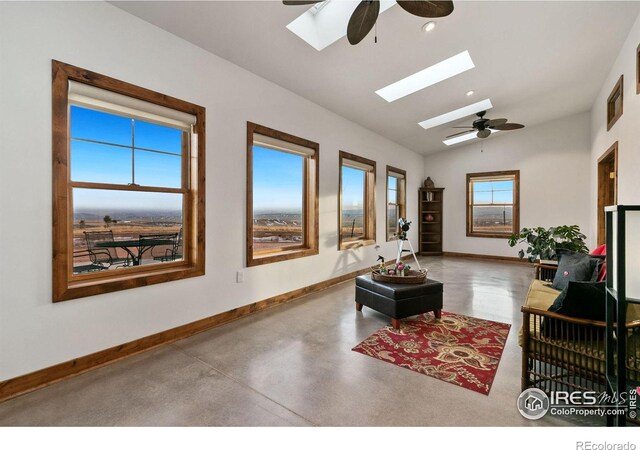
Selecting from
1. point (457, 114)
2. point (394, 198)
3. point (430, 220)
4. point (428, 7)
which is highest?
point (457, 114)

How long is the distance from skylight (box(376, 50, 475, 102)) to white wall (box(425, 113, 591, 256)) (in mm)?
4412

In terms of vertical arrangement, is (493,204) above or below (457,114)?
below

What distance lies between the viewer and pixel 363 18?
212 cm

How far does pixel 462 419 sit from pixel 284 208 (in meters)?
3.34

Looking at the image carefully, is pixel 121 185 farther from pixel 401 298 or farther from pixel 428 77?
pixel 428 77

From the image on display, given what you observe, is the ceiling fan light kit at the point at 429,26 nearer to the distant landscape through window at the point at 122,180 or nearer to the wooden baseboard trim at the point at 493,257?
the distant landscape through window at the point at 122,180

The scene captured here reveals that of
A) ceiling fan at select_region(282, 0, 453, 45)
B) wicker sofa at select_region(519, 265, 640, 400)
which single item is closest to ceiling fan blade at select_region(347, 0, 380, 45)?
ceiling fan at select_region(282, 0, 453, 45)

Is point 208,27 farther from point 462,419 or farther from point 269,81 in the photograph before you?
point 462,419

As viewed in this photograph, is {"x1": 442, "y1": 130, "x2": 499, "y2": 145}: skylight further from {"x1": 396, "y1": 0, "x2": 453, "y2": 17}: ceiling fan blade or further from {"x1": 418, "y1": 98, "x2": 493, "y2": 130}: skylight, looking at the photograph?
{"x1": 396, "y1": 0, "x2": 453, "y2": 17}: ceiling fan blade

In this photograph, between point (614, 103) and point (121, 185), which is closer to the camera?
point (121, 185)

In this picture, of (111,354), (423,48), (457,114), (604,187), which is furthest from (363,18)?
(604,187)

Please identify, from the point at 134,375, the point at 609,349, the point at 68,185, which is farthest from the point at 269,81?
the point at 609,349

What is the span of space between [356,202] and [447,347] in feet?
12.3

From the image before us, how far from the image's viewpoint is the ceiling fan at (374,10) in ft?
6.25
